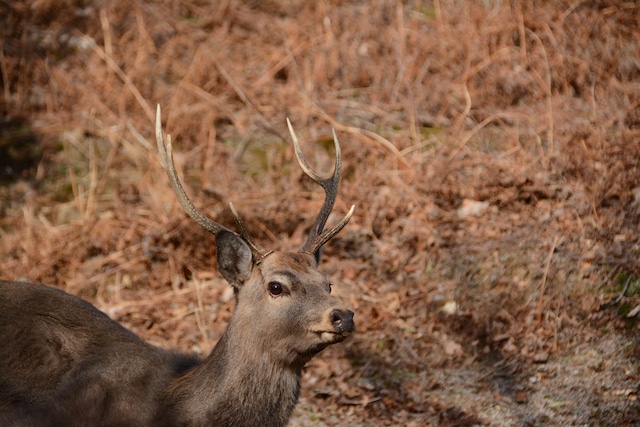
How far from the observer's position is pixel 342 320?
16.8ft

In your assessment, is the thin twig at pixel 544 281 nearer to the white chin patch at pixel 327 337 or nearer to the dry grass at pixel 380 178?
the dry grass at pixel 380 178

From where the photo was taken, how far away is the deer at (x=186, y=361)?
5.32 m

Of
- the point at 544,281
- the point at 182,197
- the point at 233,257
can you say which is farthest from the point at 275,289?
the point at 544,281

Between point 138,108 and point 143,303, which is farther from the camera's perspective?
point 138,108

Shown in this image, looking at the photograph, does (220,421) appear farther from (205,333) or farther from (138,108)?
(138,108)

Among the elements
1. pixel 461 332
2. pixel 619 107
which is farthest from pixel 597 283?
pixel 619 107

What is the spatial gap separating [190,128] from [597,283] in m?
5.56

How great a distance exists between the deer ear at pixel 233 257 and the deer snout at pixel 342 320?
31.4 inches

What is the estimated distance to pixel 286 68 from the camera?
11.4m

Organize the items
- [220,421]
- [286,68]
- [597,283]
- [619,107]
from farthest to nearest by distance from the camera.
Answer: [286,68], [619,107], [597,283], [220,421]

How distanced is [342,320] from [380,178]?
436cm

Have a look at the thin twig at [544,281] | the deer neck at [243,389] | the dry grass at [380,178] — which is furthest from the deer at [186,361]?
the thin twig at [544,281]

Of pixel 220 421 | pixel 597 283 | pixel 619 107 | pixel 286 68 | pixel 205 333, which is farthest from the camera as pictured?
pixel 286 68

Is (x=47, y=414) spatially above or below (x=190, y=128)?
above
